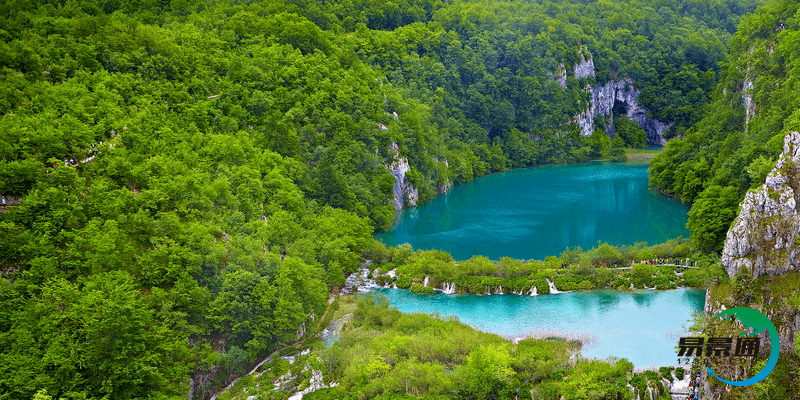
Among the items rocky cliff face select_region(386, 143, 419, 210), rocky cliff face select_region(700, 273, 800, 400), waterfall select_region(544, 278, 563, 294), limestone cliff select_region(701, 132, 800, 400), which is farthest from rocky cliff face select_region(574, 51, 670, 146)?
rocky cliff face select_region(700, 273, 800, 400)

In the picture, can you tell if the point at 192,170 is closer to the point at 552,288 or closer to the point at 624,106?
the point at 552,288

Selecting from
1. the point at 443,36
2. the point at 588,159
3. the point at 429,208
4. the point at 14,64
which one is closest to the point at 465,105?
the point at 443,36

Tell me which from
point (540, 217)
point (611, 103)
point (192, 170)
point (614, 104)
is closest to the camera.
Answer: point (192, 170)

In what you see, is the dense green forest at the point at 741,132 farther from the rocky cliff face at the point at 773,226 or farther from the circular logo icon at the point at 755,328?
the circular logo icon at the point at 755,328

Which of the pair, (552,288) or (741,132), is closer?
(552,288)

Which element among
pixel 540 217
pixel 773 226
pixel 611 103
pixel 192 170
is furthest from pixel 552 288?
pixel 611 103

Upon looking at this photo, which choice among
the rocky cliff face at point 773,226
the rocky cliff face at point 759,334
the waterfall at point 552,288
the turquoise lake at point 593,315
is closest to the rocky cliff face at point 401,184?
the turquoise lake at point 593,315

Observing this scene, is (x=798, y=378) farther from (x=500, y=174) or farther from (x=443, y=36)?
(x=443, y=36)

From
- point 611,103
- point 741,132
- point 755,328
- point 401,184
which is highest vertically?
point 741,132
